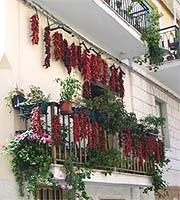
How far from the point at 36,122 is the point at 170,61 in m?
6.42

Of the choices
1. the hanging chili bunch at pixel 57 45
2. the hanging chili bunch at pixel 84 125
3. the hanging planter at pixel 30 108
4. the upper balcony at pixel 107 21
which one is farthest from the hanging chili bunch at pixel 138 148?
the hanging planter at pixel 30 108

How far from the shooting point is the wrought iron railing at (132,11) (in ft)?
34.0

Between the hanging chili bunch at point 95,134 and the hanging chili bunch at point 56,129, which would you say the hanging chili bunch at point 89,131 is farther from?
the hanging chili bunch at point 56,129

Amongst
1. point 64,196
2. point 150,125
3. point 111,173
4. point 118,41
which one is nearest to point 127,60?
point 118,41

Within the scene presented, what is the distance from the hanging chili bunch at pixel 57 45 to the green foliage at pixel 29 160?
82.2 inches

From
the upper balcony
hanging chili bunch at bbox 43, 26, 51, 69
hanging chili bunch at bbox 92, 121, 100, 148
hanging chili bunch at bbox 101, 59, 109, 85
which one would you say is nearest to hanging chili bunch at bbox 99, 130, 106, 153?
hanging chili bunch at bbox 92, 121, 100, 148

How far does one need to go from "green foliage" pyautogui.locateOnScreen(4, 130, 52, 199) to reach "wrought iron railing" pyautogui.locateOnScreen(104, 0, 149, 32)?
3.95m

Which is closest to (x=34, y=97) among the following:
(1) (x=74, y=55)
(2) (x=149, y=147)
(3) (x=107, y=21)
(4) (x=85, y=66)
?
(1) (x=74, y=55)

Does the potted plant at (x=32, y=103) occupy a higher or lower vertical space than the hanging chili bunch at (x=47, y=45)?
lower

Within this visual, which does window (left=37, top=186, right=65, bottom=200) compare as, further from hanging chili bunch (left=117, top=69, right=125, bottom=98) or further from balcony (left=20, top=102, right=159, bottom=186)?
hanging chili bunch (left=117, top=69, right=125, bottom=98)

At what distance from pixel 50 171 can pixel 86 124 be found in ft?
3.71

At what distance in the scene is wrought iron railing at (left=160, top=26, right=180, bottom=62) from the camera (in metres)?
12.6

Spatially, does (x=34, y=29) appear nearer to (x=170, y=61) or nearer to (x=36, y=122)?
(x=36, y=122)

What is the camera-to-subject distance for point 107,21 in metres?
9.52
